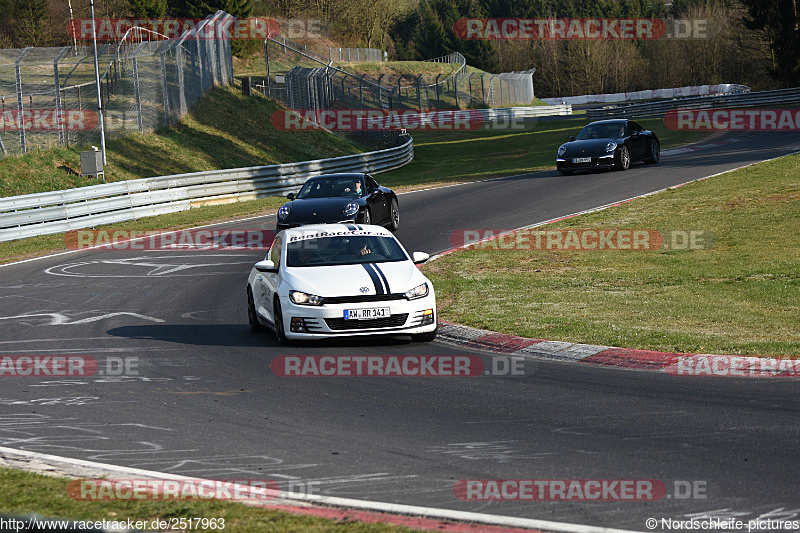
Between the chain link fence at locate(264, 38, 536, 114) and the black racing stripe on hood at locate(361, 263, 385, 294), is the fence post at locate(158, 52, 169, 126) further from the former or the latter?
the black racing stripe on hood at locate(361, 263, 385, 294)

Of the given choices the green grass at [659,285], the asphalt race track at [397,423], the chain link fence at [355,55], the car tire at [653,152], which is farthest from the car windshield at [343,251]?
the chain link fence at [355,55]

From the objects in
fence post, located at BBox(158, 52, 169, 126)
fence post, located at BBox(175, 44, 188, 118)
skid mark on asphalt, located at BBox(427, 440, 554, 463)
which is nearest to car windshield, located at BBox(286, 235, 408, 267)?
skid mark on asphalt, located at BBox(427, 440, 554, 463)

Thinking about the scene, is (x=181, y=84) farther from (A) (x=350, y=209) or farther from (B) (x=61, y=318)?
(B) (x=61, y=318)

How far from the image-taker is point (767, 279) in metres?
14.3

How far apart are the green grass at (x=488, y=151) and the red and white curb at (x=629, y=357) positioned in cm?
2340

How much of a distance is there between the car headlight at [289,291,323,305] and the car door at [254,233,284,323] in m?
0.45

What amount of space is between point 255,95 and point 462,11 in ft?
333

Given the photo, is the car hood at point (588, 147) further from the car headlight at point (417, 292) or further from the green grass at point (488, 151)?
the car headlight at point (417, 292)

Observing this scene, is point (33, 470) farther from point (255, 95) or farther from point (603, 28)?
point (603, 28)

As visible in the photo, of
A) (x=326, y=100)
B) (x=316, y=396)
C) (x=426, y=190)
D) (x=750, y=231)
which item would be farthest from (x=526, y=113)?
(x=316, y=396)

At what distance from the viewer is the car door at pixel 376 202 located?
20.5 m

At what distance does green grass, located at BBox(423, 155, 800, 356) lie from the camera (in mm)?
11055

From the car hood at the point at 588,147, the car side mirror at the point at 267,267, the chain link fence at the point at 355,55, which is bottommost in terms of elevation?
the car side mirror at the point at 267,267

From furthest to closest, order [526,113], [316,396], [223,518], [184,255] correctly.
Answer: [526,113]
[184,255]
[316,396]
[223,518]
